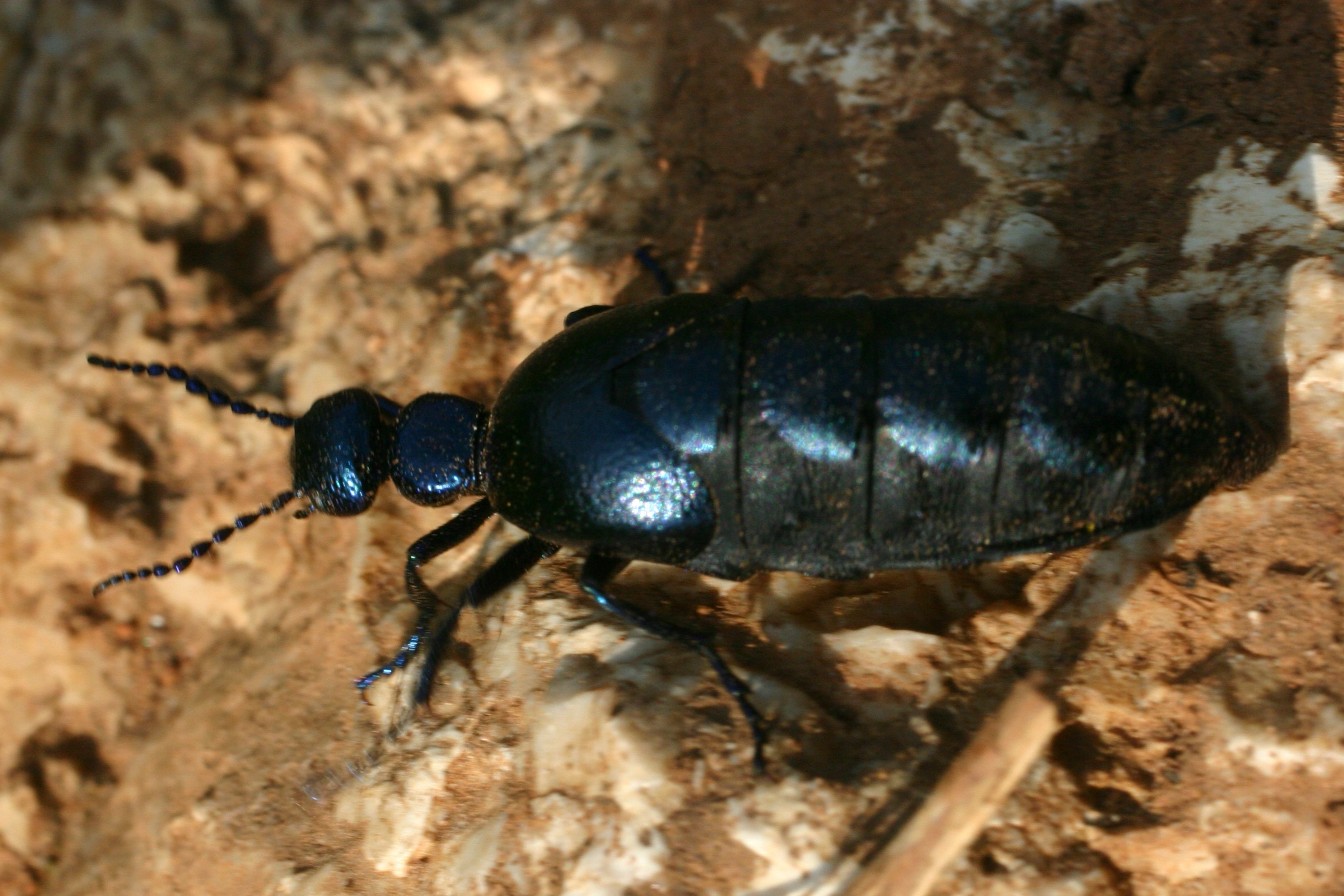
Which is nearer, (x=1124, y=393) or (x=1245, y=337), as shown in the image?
(x=1124, y=393)

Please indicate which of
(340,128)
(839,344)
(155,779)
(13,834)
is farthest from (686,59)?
(13,834)

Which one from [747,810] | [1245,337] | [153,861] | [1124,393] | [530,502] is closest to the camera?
[747,810]

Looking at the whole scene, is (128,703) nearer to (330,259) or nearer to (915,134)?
(330,259)

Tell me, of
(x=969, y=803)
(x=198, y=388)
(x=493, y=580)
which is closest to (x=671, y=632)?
(x=493, y=580)

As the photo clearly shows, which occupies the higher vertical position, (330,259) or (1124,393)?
(330,259)

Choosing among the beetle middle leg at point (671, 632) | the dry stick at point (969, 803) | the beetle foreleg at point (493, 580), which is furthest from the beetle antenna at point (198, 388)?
the dry stick at point (969, 803)

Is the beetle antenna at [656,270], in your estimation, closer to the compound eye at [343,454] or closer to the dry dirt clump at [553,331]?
the dry dirt clump at [553,331]
